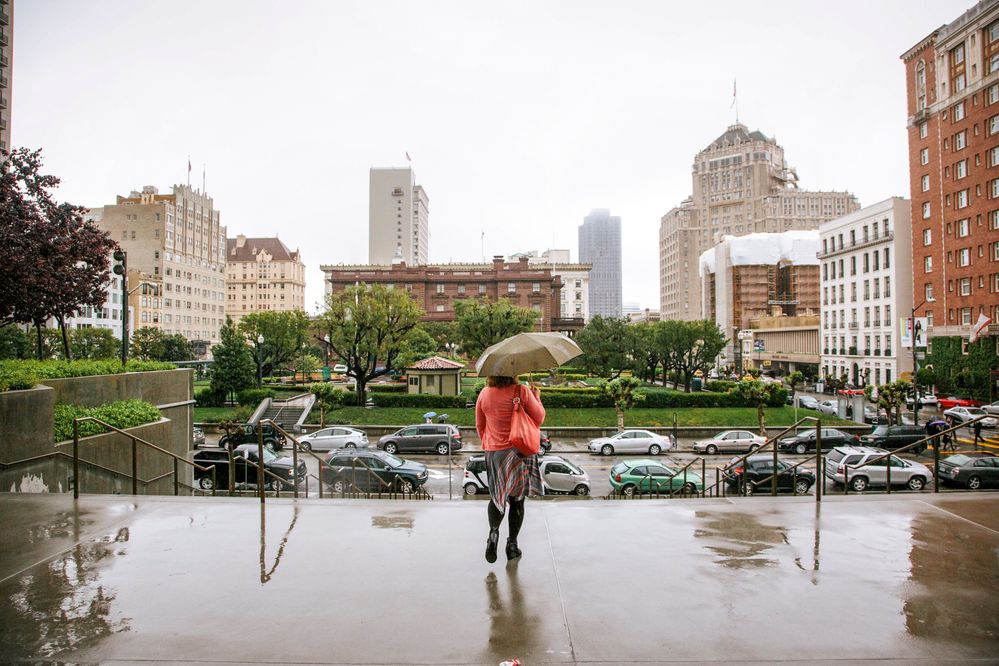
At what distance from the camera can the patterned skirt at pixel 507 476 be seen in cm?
493

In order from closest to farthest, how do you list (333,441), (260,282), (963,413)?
(333,441) → (963,413) → (260,282)

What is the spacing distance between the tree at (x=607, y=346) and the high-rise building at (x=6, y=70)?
1805 inches

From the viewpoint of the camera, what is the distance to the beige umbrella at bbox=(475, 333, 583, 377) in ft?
16.0

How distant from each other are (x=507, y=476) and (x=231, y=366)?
40.8 metres

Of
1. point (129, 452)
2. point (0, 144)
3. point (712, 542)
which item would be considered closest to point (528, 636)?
point (712, 542)

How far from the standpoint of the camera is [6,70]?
44031 millimetres

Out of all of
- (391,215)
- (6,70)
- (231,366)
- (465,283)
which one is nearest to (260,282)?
(391,215)

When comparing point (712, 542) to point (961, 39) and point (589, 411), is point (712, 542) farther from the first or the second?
point (961, 39)

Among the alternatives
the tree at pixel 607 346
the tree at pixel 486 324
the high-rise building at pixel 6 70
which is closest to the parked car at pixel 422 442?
the tree at pixel 486 324

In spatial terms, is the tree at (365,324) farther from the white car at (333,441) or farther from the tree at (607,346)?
the tree at (607,346)

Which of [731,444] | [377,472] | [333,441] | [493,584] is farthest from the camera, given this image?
[731,444]

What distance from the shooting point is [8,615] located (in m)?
3.84

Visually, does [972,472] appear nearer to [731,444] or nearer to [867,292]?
[731,444]

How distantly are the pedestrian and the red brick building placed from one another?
8469 centimetres
